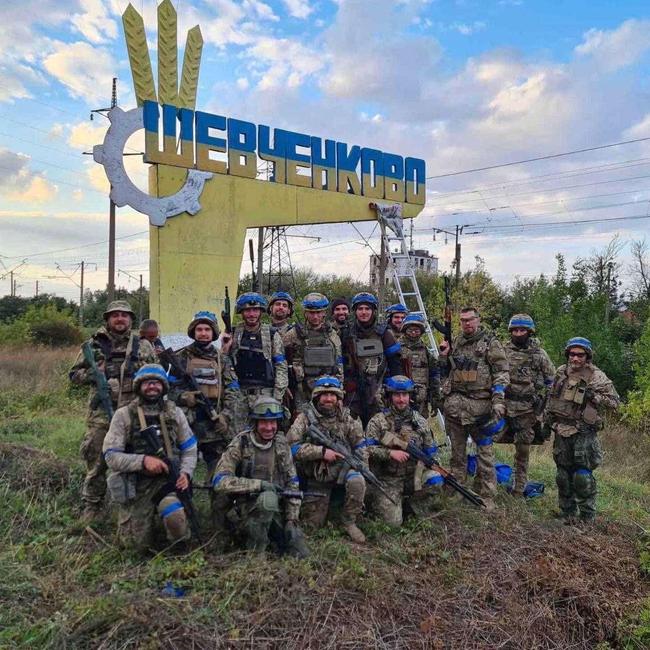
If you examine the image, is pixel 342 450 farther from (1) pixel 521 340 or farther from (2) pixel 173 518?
(1) pixel 521 340

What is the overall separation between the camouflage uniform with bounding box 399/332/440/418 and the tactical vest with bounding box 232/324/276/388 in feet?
5.90

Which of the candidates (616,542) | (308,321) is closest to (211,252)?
(308,321)

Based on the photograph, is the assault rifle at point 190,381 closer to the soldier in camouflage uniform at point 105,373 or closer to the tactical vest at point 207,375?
the tactical vest at point 207,375

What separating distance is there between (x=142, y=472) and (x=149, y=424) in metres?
0.40

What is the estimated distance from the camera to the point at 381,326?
263 inches

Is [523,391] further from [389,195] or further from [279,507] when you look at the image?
[389,195]

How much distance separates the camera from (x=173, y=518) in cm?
453

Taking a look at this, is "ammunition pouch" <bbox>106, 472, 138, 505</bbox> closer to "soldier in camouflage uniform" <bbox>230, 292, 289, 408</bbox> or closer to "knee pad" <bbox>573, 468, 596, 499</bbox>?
"soldier in camouflage uniform" <bbox>230, 292, 289, 408</bbox>

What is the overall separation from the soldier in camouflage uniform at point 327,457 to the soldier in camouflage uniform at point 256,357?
58cm

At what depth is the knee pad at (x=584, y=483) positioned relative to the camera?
5.94 meters

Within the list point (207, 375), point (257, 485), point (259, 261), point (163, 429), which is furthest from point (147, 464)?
point (259, 261)

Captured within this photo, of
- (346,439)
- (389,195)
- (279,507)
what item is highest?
(389,195)

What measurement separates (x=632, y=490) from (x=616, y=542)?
10.7 feet

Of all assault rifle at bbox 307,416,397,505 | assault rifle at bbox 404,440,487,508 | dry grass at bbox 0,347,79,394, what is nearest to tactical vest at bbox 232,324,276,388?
assault rifle at bbox 307,416,397,505
